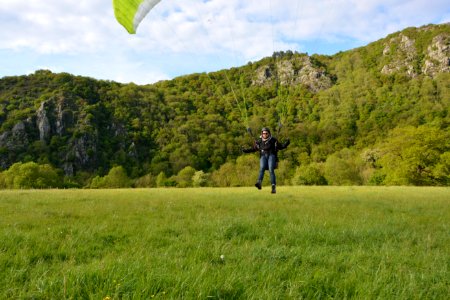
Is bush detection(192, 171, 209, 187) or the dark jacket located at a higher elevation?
the dark jacket

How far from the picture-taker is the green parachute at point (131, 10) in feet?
12.7

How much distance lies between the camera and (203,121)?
398 ft

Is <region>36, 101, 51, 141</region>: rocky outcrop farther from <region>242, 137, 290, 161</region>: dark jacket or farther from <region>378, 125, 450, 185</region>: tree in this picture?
<region>242, 137, 290, 161</region>: dark jacket

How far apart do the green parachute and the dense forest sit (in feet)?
172

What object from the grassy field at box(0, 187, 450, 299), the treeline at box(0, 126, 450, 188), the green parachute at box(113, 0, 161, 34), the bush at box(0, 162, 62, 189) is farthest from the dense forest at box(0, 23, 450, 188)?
the green parachute at box(113, 0, 161, 34)

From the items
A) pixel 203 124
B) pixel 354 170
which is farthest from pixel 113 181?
pixel 354 170

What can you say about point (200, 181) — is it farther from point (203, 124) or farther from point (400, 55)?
point (400, 55)

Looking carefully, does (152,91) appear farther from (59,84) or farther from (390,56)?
(390,56)

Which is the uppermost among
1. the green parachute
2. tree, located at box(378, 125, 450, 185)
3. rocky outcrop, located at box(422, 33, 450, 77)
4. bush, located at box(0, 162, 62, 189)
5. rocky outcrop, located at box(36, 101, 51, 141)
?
rocky outcrop, located at box(422, 33, 450, 77)

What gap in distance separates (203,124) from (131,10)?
11619 cm

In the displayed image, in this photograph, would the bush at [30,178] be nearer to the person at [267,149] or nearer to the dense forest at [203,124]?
the dense forest at [203,124]

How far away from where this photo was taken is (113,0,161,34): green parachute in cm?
388

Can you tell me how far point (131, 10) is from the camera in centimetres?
394

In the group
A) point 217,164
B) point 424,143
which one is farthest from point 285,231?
point 217,164
